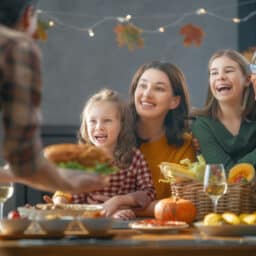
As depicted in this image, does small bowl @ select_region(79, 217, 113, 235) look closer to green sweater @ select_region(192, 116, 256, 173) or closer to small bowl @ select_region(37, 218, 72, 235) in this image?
small bowl @ select_region(37, 218, 72, 235)

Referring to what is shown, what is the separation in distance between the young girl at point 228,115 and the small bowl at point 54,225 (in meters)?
1.24

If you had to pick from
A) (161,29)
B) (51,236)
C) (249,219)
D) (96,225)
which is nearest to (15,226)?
(51,236)

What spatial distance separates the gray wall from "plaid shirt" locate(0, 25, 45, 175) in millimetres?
3758

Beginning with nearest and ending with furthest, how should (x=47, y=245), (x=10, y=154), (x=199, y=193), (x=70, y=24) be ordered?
(x=10, y=154) → (x=47, y=245) → (x=199, y=193) → (x=70, y=24)

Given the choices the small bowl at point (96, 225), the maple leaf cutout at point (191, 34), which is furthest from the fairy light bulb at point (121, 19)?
the small bowl at point (96, 225)

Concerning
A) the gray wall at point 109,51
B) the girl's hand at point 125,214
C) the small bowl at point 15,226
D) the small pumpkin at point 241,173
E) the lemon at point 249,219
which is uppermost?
the gray wall at point 109,51

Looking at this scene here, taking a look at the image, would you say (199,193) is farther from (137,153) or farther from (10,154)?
(10,154)

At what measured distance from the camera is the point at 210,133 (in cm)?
365

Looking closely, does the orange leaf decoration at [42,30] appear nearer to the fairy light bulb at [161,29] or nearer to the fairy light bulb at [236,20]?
the fairy light bulb at [161,29]

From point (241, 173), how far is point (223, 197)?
0.14 metres

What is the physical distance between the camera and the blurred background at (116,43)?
5266 mm

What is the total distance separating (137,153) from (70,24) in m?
1.81

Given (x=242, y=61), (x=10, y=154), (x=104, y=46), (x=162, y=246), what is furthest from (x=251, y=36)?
(x=10, y=154)

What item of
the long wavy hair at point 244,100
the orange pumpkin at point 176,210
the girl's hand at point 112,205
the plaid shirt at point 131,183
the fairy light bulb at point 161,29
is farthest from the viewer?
the fairy light bulb at point 161,29
